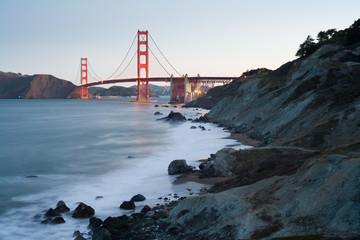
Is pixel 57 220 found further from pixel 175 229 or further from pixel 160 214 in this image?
pixel 175 229

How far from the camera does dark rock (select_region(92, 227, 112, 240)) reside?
1195 centimetres

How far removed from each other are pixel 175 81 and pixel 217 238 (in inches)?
4501

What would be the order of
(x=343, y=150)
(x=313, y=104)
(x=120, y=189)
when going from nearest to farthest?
(x=343, y=150) < (x=120, y=189) < (x=313, y=104)

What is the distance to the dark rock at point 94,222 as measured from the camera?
44.8 feet

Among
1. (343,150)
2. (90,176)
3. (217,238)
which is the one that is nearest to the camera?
(217,238)

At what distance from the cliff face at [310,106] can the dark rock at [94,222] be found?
1334 cm

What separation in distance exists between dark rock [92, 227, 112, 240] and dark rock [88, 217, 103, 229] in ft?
4.00

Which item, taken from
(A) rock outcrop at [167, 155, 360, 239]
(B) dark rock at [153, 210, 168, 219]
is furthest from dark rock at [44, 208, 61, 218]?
(A) rock outcrop at [167, 155, 360, 239]

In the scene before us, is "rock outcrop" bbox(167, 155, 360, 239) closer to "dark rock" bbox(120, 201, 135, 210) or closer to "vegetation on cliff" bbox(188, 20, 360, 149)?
"dark rock" bbox(120, 201, 135, 210)

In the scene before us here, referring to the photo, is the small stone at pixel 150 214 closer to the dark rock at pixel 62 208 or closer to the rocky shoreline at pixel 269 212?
the rocky shoreline at pixel 269 212

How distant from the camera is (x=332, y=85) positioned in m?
32.5

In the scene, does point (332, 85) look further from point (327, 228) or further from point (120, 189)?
point (327, 228)

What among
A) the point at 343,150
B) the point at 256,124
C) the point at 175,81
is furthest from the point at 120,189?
the point at 175,81

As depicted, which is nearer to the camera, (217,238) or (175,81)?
(217,238)
